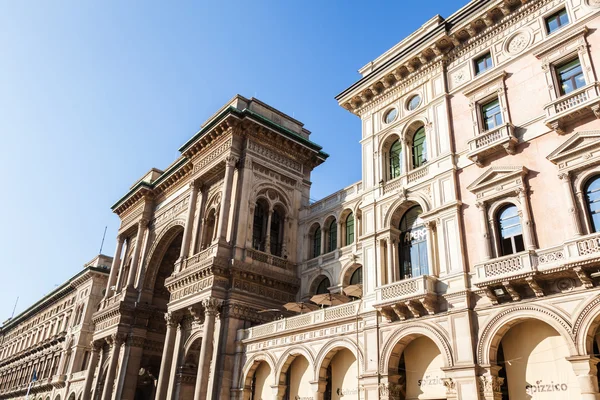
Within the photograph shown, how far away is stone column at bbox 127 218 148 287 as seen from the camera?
1713 inches

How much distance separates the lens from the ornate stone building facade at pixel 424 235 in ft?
53.6

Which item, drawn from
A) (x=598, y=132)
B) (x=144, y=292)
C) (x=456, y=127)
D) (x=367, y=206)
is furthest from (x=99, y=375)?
(x=598, y=132)

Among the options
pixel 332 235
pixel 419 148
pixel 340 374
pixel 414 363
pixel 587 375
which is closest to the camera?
pixel 587 375

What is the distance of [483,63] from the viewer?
21.9m

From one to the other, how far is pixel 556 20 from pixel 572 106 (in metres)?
4.67

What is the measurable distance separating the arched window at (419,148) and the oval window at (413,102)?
119 cm

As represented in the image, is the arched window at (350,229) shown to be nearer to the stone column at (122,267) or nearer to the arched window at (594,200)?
the arched window at (594,200)

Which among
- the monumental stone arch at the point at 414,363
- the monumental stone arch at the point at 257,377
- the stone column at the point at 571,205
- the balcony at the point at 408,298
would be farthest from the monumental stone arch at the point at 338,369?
the stone column at the point at 571,205

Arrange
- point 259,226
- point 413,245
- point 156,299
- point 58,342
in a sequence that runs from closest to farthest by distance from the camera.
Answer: point 413,245
point 259,226
point 156,299
point 58,342

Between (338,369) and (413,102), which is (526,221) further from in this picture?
(338,369)

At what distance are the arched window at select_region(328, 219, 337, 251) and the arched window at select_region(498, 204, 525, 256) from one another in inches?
584

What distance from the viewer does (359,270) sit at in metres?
29.4

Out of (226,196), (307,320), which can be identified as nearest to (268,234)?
(226,196)

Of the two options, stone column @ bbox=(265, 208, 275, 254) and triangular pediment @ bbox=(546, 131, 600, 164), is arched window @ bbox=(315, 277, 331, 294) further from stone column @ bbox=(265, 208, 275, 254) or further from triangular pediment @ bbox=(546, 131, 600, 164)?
triangular pediment @ bbox=(546, 131, 600, 164)
